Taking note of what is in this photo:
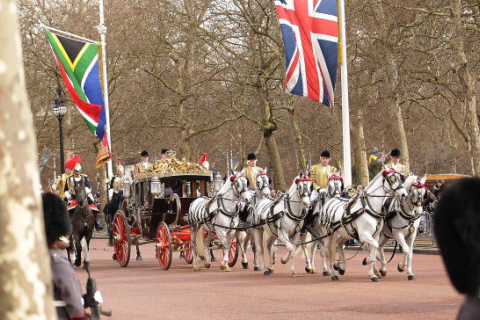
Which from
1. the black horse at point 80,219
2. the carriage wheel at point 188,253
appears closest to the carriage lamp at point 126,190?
the carriage wheel at point 188,253

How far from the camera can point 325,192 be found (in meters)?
17.8

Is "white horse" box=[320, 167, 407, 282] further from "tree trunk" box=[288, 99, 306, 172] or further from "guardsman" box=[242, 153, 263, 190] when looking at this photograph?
"tree trunk" box=[288, 99, 306, 172]

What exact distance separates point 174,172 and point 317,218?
432 cm

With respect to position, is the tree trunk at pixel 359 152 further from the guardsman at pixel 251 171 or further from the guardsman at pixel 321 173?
the guardsman at pixel 321 173

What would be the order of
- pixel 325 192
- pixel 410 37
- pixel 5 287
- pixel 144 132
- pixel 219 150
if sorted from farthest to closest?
pixel 219 150, pixel 144 132, pixel 410 37, pixel 325 192, pixel 5 287

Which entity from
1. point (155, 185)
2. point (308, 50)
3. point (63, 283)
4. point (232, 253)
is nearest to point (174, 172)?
point (155, 185)

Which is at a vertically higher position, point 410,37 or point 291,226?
point 410,37

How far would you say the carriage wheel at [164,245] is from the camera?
19.7 m

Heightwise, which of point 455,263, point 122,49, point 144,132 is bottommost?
point 455,263

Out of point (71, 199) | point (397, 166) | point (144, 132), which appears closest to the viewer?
point (397, 166)

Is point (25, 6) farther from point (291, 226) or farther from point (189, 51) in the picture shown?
point (291, 226)

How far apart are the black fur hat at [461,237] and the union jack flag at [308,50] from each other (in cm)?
1846

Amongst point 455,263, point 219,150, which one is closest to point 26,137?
point 455,263

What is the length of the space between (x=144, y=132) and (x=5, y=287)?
4548 cm
